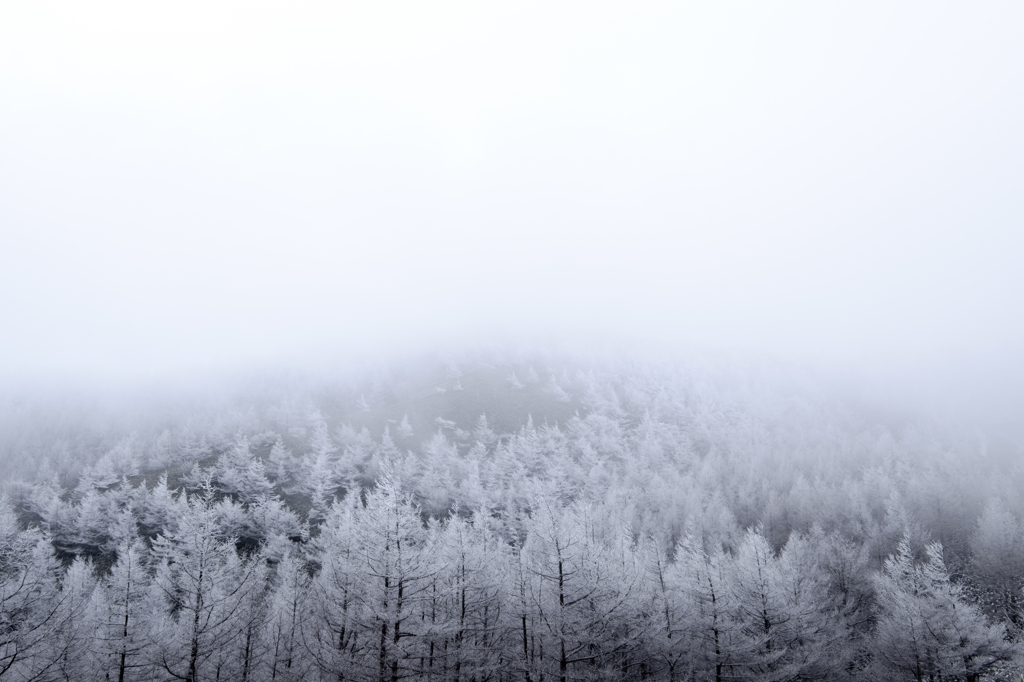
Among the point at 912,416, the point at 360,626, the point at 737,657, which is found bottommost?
the point at 912,416

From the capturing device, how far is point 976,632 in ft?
92.1

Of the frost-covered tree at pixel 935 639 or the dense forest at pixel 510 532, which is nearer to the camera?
the dense forest at pixel 510 532

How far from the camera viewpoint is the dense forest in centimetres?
2281

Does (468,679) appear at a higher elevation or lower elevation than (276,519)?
higher

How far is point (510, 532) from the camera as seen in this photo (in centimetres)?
6688

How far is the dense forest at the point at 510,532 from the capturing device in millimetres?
22812

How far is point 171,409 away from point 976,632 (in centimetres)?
16434

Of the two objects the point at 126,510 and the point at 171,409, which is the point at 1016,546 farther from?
the point at 171,409

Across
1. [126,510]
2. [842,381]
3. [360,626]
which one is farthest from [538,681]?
[842,381]

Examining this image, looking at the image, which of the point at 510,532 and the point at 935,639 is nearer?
the point at 935,639

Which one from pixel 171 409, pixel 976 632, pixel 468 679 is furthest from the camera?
pixel 171 409

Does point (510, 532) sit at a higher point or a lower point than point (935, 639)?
lower

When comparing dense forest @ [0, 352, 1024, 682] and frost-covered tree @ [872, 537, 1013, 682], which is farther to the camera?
frost-covered tree @ [872, 537, 1013, 682]

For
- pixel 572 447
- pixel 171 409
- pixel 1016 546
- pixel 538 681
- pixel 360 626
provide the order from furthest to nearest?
1. pixel 171 409
2. pixel 572 447
3. pixel 1016 546
4. pixel 538 681
5. pixel 360 626
